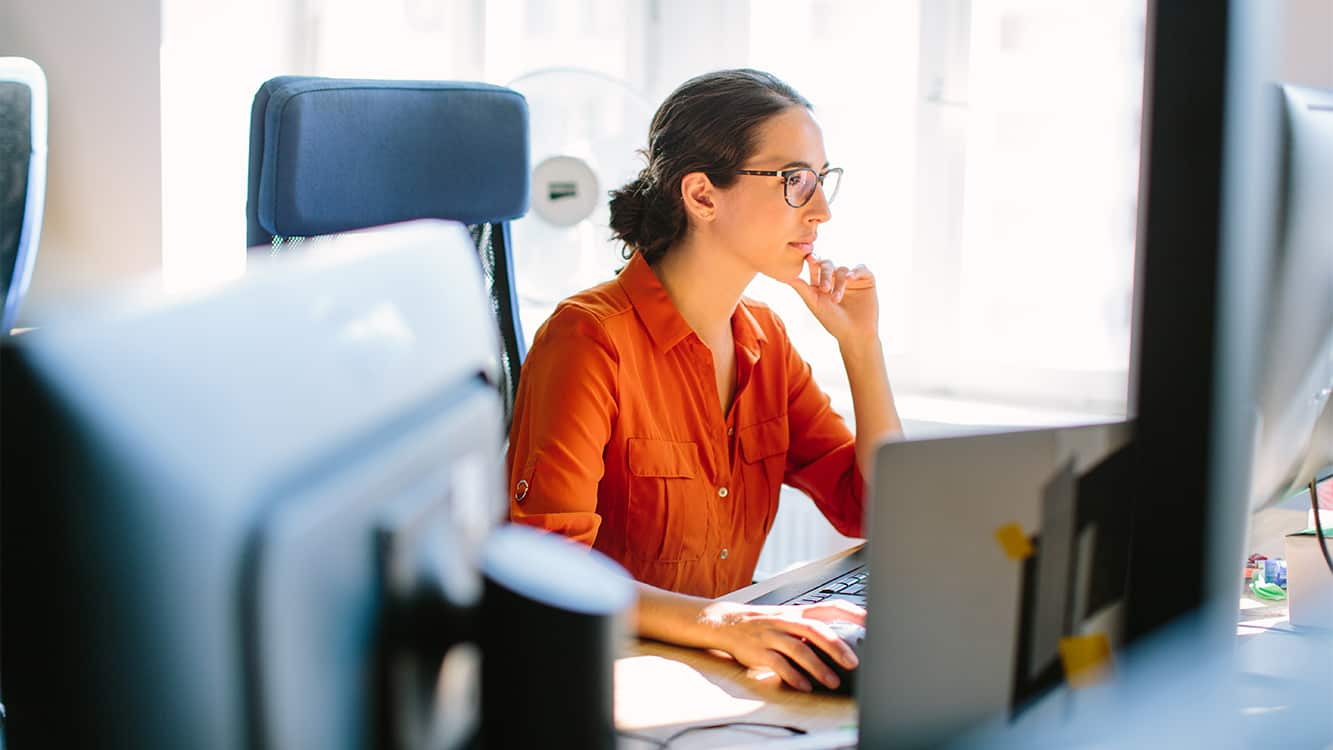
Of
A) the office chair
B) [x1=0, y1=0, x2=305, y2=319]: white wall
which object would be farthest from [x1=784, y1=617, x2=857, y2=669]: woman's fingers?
[x1=0, y1=0, x2=305, y2=319]: white wall

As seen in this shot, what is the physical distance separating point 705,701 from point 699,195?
908mm

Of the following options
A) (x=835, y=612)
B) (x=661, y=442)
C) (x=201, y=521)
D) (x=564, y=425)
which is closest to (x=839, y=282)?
(x=661, y=442)

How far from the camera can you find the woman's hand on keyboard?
1.15m

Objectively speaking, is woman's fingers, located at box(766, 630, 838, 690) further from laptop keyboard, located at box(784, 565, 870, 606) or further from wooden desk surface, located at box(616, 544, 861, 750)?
laptop keyboard, located at box(784, 565, 870, 606)

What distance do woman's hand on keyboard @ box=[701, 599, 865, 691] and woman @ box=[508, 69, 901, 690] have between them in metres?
0.29

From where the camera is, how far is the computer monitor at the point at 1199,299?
0.89 meters

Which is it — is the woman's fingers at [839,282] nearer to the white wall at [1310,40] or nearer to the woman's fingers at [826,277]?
the woman's fingers at [826,277]

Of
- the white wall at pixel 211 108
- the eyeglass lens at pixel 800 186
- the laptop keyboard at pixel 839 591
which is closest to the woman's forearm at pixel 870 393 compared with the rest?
Result: the eyeglass lens at pixel 800 186

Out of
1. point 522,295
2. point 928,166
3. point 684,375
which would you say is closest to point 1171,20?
point 684,375

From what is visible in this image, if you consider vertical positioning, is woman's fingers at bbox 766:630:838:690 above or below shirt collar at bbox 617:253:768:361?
below

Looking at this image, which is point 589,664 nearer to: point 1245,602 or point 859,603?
point 859,603

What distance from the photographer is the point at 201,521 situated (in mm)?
350

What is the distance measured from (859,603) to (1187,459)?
0.50 meters

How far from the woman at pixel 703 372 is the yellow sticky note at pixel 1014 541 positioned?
712 mm
